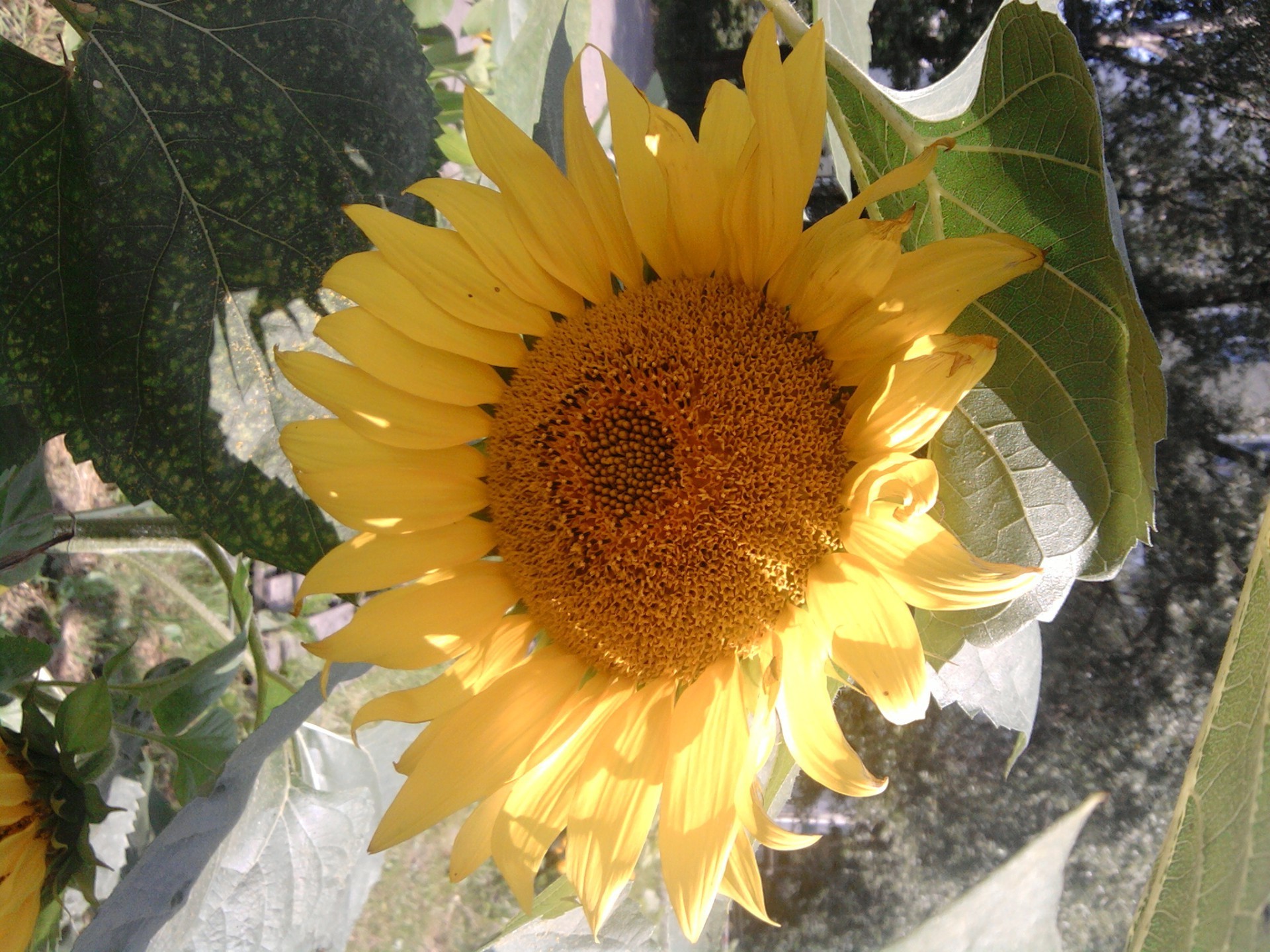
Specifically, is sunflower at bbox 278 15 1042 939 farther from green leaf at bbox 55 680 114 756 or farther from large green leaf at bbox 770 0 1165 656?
green leaf at bbox 55 680 114 756

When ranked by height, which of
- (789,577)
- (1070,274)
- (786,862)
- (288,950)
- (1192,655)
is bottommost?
(786,862)

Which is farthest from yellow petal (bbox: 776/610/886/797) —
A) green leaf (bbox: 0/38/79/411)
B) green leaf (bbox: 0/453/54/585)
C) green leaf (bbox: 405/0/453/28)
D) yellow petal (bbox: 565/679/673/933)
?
green leaf (bbox: 405/0/453/28)

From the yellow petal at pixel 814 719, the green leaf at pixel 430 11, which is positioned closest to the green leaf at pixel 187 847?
the yellow petal at pixel 814 719

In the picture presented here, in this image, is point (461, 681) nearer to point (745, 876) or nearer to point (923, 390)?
point (745, 876)

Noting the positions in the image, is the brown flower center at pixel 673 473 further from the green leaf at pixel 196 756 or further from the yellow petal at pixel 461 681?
the green leaf at pixel 196 756

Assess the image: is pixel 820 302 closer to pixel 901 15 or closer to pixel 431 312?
pixel 431 312

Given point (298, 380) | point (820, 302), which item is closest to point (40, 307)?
point (298, 380)

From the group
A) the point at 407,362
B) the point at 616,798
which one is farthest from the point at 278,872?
the point at 407,362
